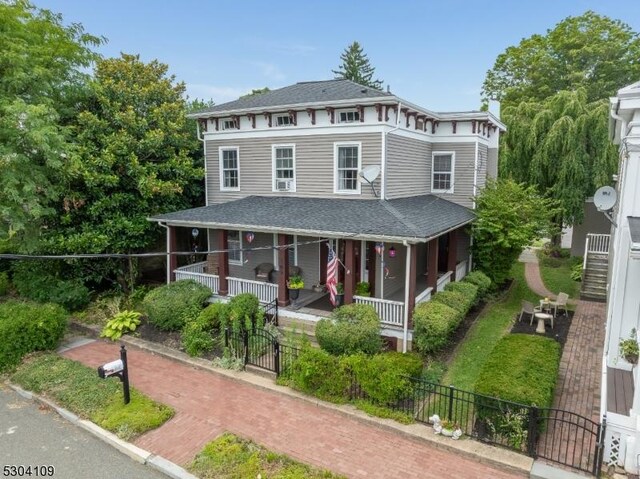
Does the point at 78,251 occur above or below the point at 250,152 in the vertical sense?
→ below

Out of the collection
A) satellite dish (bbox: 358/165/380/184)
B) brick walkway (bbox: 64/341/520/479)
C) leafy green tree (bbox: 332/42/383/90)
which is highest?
leafy green tree (bbox: 332/42/383/90)

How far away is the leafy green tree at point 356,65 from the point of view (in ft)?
147

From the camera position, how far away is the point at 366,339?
34.2 feet

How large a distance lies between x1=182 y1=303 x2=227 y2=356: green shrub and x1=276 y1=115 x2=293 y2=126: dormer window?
273 inches

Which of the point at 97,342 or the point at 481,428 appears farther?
the point at 97,342

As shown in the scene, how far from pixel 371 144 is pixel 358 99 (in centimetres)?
147

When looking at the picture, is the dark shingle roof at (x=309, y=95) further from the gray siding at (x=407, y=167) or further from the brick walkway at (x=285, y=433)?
the brick walkway at (x=285, y=433)

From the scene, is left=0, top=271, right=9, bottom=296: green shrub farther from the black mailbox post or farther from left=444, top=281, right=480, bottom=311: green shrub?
left=444, top=281, right=480, bottom=311: green shrub

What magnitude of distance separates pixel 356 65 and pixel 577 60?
20.8 m

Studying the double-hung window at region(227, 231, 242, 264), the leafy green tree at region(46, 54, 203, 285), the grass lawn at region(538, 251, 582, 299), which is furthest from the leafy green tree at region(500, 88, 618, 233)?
the leafy green tree at region(46, 54, 203, 285)

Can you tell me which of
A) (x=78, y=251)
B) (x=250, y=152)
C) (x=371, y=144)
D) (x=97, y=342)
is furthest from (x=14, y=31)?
(x=371, y=144)

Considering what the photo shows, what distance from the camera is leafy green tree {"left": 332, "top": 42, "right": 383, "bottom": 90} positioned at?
147 ft

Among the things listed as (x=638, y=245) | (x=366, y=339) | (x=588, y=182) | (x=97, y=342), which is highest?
(x=588, y=182)

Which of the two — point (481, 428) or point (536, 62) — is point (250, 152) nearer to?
point (481, 428)
